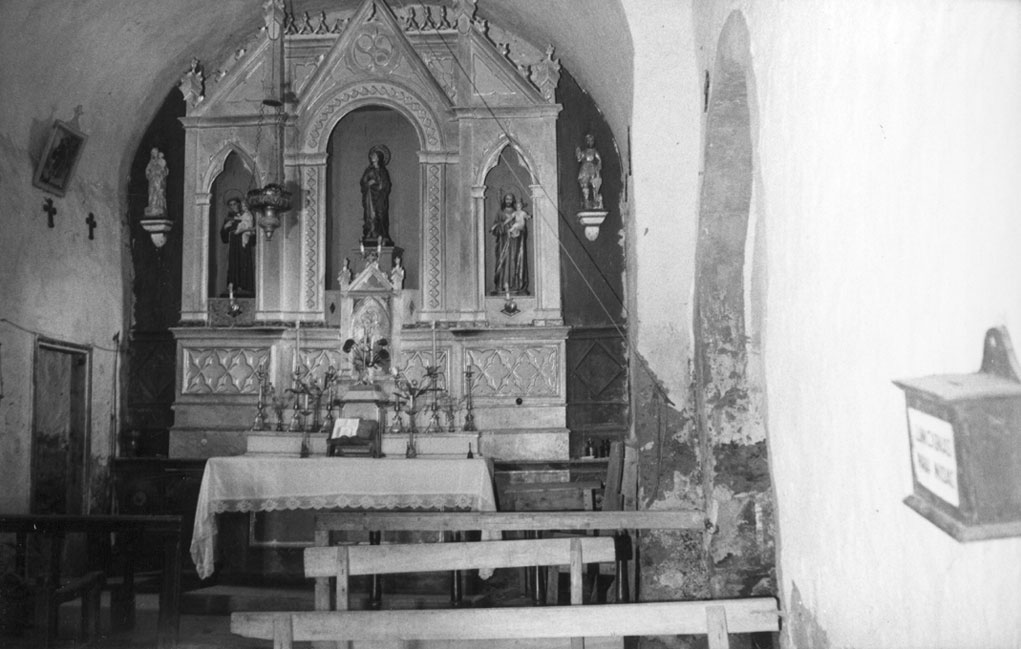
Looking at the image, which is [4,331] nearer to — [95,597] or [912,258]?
[95,597]

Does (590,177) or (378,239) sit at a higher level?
(590,177)

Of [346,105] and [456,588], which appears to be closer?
[456,588]

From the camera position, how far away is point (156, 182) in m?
9.22

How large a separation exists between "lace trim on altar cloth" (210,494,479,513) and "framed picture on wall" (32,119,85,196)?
3.25 meters

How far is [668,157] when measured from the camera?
579 centimetres

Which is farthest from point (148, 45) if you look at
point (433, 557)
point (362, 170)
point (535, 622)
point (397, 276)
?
point (535, 622)

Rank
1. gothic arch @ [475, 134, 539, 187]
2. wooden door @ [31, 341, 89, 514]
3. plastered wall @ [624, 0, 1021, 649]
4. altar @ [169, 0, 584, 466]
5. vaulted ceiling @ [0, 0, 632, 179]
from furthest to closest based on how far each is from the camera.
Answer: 1. gothic arch @ [475, 134, 539, 187]
2. altar @ [169, 0, 584, 466]
3. wooden door @ [31, 341, 89, 514]
4. vaulted ceiling @ [0, 0, 632, 179]
5. plastered wall @ [624, 0, 1021, 649]

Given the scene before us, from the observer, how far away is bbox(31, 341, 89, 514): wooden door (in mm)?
7934

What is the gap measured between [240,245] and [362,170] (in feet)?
4.51

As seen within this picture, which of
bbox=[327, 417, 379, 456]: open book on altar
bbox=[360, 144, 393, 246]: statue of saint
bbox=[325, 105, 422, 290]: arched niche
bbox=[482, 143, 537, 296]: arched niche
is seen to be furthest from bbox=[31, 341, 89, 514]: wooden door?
bbox=[482, 143, 537, 296]: arched niche

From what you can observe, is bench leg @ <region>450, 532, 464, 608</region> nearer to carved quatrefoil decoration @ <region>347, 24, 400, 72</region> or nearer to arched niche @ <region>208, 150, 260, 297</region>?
arched niche @ <region>208, 150, 260, 297</region>

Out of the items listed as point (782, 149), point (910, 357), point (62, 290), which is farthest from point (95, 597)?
point (910, 357)

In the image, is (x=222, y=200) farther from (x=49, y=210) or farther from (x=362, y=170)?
(x=49, y=210)

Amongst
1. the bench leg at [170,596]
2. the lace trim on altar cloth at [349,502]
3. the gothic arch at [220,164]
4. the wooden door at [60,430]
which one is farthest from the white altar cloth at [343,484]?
the gothic arch at [220,164]
